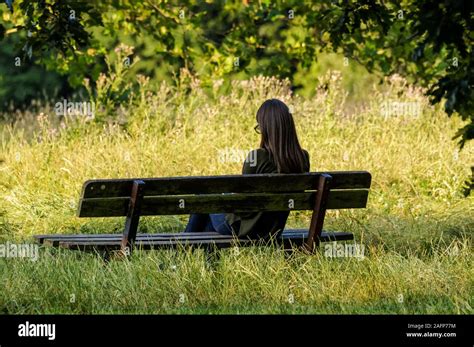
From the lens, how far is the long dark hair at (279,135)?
718cm

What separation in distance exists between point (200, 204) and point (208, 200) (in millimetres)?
57

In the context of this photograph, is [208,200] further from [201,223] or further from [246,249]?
[201,223]

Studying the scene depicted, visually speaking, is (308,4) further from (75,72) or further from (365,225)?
(365,225)

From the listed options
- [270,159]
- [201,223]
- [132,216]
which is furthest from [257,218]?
[132,216]

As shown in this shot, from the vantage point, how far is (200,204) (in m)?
6.98

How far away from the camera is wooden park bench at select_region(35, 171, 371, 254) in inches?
267

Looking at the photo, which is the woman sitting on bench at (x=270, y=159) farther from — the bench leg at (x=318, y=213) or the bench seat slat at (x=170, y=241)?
the bench leg at (x=318, y=213)

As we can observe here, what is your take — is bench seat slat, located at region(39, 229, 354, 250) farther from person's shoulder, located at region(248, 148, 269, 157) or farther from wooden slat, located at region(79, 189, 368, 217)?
person's shoulder, located at region(248, 148, 269, 157)

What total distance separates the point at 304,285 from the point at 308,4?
7.29 meters

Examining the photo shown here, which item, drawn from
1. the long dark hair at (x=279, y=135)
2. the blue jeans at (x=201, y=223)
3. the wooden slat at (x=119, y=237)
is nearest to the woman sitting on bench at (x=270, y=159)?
the long dark hair at (x=279, y=135)

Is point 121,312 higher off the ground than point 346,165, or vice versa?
point 121,312

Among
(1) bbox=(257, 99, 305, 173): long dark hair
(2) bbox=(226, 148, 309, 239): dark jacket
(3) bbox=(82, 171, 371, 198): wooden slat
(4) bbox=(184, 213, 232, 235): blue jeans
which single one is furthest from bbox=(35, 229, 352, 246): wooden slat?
(1) bbox=(257, 99, 305, 173): long dark hair

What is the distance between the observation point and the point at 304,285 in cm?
678
